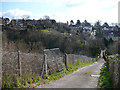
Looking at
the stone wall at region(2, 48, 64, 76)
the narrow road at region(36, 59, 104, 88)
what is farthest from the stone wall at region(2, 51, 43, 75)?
the narrow road at region(36, 59, 104, 88)

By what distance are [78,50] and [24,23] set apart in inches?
842

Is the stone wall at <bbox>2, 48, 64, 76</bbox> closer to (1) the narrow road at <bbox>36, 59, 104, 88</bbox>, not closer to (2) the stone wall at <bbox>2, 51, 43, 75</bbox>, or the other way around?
(2) the stone wall at <bbox>2, 51, 43, 75</bbox>

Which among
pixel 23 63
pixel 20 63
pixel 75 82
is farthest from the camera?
pixel 75 82

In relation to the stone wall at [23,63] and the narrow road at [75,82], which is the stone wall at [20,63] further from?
the narrow road at [75,82]

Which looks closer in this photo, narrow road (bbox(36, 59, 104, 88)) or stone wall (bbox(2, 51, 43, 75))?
stone wall (bbox(2, 51, 43, 75))

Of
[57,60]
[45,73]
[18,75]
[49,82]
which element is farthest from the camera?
[57,60]

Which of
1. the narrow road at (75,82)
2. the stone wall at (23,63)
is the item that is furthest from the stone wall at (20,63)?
the narrow road at (75,82)

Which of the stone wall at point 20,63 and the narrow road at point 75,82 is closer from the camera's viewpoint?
the stone wall at point 20,63

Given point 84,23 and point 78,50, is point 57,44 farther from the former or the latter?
point 84,23

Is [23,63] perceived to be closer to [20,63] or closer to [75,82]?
[20,63]

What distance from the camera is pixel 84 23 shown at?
493 ft

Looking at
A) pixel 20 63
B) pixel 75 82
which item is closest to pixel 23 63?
pixel 20 63

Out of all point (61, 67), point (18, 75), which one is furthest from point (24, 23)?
point (18, 75)

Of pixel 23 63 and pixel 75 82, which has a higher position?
pixel 23 63
